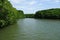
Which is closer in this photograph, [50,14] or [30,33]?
[30,33]

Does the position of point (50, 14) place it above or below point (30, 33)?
below

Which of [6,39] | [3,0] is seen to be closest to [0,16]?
[3,0]

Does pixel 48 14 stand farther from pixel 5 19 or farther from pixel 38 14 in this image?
pixel 5 19

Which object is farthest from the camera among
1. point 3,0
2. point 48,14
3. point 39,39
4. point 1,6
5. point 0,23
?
point 48,14

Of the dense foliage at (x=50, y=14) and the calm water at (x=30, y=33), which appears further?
the dense foliage at (x=50, y=14)

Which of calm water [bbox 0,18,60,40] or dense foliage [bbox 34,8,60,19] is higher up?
calm water [bbox 0,18,60,40]

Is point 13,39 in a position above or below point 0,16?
below

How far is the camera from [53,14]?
102 meters

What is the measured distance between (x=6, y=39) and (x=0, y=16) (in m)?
8.97

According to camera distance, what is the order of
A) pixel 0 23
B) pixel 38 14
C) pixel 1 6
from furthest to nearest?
pixel 38 14, pixel 1 6, pixel 0 23

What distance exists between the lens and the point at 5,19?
2750 cm

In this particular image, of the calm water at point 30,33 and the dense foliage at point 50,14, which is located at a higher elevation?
the calm water at point 30,33

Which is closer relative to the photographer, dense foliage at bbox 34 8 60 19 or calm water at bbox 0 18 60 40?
calm water at bbox 0 18 60 40

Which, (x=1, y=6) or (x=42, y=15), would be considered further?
(x=42, y=15)
